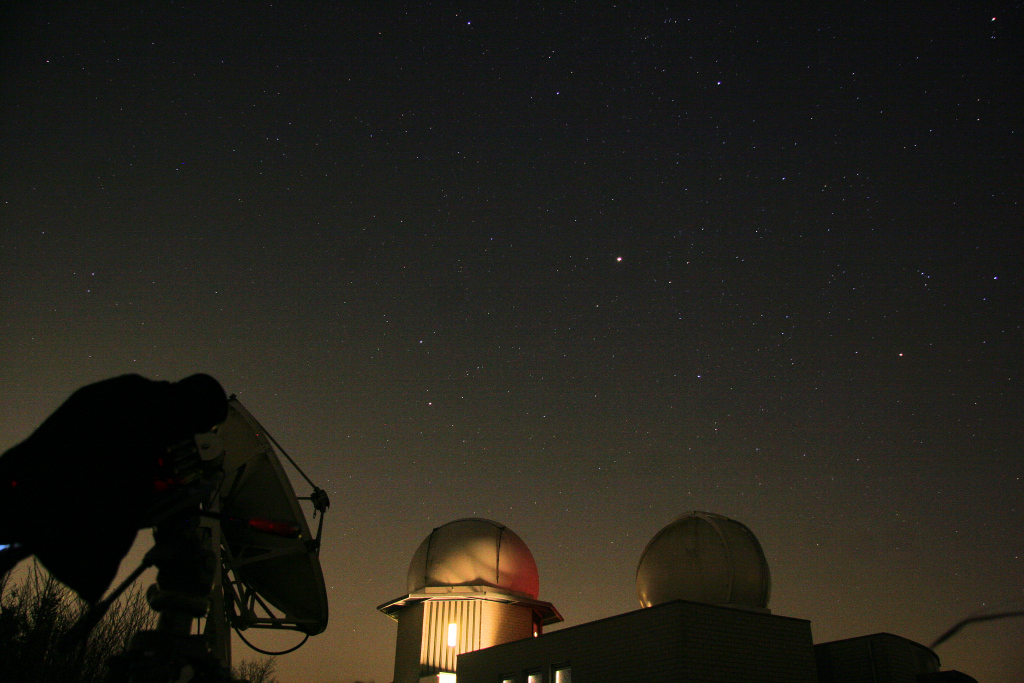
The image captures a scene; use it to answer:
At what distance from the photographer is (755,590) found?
1873 cm

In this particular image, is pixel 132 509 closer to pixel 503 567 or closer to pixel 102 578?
pixel 102 578

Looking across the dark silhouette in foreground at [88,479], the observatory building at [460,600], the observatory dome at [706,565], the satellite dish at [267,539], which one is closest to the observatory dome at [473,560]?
the observatory building at [460,600]

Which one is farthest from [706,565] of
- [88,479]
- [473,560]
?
[88,479]

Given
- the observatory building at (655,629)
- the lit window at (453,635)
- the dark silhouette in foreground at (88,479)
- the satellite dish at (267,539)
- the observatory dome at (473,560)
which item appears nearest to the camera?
the dark silhouette in foreground at (88,479)

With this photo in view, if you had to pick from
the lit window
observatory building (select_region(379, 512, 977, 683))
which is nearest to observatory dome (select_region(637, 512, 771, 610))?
observatory building (select_region(379, 512, 977, 683))

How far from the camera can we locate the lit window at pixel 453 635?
23.7 m

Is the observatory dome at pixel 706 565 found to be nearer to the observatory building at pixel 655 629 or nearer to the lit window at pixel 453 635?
the observatory building at pixel 655 629

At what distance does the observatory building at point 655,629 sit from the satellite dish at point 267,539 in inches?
397

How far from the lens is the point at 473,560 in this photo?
24469 millimetres

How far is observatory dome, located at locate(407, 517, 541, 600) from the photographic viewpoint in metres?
24.3

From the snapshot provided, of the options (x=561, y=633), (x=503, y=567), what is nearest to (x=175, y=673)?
(x=561, y=633)

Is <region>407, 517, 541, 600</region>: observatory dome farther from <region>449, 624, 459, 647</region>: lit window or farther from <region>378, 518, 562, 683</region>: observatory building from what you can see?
<region>449, 624, 459, 647</region>: lit window

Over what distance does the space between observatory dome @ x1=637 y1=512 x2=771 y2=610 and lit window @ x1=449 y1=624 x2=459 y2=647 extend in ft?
21.9

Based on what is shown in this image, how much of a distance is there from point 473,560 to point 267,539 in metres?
18.0
